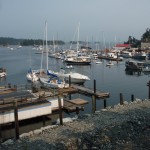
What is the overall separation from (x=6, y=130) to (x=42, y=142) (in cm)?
675

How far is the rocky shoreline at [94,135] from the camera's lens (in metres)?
15.9

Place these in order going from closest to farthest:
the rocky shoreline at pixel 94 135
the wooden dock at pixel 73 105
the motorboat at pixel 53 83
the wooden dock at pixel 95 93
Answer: the rocky shoreline at pixel 94 135 → the wooden dock at pixel 73 105 → the wooden dock at pixel 95 93 → the motorboat at pixel 53 83

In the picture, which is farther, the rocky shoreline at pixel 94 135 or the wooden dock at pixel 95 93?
the wooden dock at pixel 95 93

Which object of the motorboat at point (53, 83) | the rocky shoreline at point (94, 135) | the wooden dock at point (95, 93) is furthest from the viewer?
the motorboat at point (53, 83)

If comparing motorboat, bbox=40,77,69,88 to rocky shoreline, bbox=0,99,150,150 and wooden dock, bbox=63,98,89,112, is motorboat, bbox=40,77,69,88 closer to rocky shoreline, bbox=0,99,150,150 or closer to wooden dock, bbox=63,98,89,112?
wooden dock, bbox=63,98,89,112

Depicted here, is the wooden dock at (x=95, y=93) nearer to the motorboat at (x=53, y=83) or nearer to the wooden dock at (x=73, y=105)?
the motorboat at (x=53, y=83)

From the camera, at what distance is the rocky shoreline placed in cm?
1591

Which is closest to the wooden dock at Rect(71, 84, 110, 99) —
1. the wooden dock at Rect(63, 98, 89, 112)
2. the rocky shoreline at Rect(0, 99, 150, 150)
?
the wooden dock at Rect(63, 98, 89, 112)

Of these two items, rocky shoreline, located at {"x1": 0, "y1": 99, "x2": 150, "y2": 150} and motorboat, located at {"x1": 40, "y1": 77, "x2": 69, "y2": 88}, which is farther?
motorboat, located at {"x1": 40, "y1": 77, "x2": 69, "y2": 88}

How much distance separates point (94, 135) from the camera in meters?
17.1

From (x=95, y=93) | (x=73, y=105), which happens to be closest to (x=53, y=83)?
(x=95, y=93)

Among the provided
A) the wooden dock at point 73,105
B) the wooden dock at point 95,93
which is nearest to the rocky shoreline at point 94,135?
the wooden dock at point 73,105

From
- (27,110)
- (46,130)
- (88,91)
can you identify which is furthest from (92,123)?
(88,91)

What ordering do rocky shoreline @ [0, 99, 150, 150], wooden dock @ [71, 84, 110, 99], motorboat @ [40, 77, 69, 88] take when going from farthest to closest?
1. motorboat @ [40, 77, 69, 88]
2. wooden dock @ [71, 84, 110, 99]
3. rocky shoreline @ [0, 99, 150, 150]
